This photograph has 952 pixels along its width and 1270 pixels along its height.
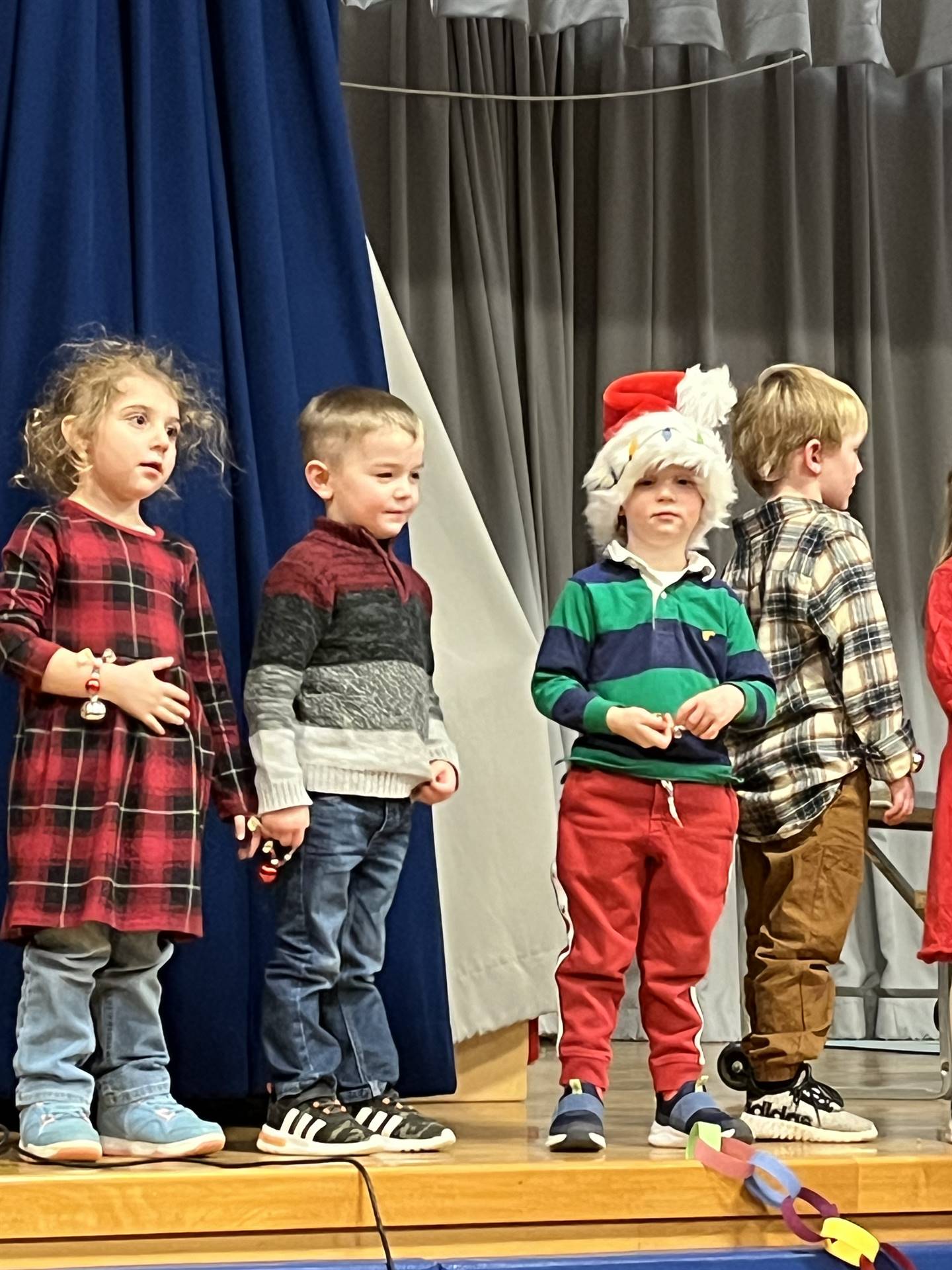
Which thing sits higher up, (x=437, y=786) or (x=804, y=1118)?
(x=437, y=786)

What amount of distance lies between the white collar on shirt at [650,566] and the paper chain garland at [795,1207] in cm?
63

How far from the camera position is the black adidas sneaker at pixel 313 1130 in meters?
1.73

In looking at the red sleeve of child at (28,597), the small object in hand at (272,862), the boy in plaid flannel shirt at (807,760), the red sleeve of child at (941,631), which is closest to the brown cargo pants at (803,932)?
the boy in plaid flannel shirt at (807,760)

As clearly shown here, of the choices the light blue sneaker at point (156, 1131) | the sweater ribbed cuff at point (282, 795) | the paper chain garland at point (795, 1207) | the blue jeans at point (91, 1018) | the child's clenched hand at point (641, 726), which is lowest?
the paper chain garland at point (795, 1207)

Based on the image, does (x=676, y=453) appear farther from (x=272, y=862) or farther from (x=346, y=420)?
(x=272, y=862)

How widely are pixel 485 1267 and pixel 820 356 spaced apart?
2744 mm

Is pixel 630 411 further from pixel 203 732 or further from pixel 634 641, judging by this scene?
pixel 203 732

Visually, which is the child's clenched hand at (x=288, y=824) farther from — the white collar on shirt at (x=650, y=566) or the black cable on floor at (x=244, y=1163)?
the white collar on shirt at (x=650, y=566)

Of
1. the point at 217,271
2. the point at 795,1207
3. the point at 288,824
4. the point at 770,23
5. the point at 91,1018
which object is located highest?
the point at 770,23

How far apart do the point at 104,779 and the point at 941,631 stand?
1.02 meters

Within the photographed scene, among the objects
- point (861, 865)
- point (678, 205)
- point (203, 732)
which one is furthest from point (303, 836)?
point (678, 205)

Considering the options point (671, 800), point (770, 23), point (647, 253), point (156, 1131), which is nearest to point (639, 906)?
point (671, 800)

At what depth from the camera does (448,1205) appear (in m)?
1.62

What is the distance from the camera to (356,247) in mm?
2279
